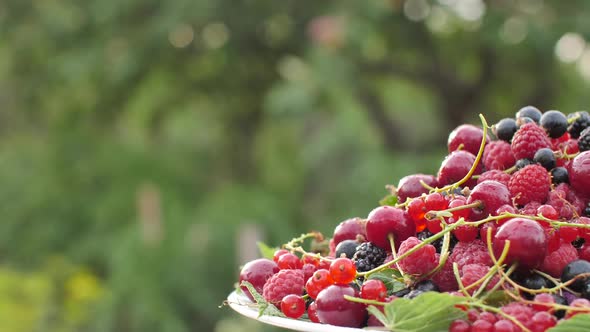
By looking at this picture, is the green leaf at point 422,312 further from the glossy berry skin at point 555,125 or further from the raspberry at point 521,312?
the glossy berry skin at point 555,125

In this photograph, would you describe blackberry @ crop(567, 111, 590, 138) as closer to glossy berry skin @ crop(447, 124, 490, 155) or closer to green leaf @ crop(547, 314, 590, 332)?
glossy berry skin @ crop(447, 124, 490, 155)

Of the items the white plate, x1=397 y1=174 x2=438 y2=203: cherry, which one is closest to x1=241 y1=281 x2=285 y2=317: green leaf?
the white plate

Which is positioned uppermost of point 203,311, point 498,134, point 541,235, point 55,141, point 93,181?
point 55,141

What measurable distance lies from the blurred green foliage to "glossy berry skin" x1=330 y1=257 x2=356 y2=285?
2.20 metres

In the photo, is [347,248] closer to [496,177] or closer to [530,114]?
[496,177]

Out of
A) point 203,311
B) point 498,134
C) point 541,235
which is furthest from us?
point 203,311

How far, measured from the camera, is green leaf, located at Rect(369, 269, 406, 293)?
0.76 m

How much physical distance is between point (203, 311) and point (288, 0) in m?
1.57

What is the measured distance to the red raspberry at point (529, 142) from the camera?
85 centimetres

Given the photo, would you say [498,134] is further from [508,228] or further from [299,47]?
[299,47]

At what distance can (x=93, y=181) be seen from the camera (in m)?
4.16

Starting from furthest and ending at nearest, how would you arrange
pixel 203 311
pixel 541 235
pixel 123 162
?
pixel 123 162, pixel 203 311, pixel 541 235

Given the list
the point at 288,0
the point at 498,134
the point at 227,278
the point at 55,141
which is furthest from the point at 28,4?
the point at 498,134

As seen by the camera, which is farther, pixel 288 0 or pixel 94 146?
pixel 94 146
